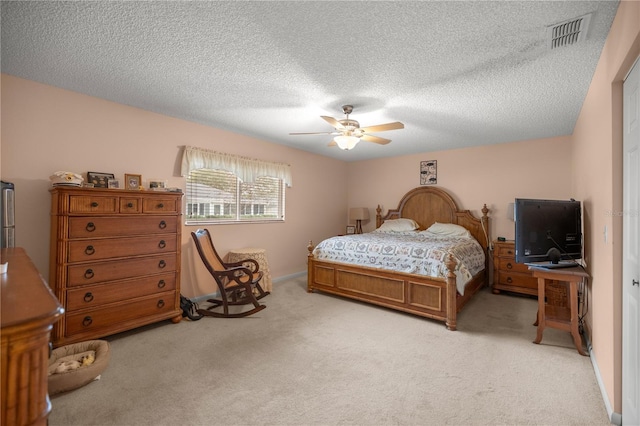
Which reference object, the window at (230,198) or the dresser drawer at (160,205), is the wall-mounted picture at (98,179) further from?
the window at (230,198)

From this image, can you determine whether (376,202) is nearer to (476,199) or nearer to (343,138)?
(476,199)

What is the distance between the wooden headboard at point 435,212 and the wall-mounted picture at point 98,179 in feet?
15.1

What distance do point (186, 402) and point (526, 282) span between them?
4507 mm

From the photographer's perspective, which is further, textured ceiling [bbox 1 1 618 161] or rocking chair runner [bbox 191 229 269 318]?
rocking chair runner [bbox 191 229 269 318]

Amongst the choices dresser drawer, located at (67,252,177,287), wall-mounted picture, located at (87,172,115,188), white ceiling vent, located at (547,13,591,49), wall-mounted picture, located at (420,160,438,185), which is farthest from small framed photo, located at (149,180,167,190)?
wall-mounted picture, located at (420,160,438,185)

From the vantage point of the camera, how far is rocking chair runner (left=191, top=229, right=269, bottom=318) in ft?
11.0

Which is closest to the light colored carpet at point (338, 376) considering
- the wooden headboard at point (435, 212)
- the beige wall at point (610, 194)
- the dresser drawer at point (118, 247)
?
the beige wall at point (610, 194)

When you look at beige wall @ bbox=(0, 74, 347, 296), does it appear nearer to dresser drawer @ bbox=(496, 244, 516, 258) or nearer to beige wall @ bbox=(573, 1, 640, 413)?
dresser drawer @ bbox=(496, 244, 516, 258)

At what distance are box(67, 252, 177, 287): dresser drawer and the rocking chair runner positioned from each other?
1.31 feet

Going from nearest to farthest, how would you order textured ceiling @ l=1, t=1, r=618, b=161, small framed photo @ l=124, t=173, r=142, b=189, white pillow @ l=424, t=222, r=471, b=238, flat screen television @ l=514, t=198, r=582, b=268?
textured ceiling @ l=1, t=1, r=618, b=161 < flat screen television @ l=514, t=198, r=582, b=268 < small framed photo @ l=124, t=173, r=142, b=189 < white pillow @ l=424, t=222, r=471, b=238

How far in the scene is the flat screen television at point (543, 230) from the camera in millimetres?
2711

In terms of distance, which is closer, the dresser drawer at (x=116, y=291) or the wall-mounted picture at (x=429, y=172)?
the dresser drawer at (x=116, y=291)

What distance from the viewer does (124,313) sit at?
109 inches

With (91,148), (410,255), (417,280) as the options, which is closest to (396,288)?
(417,280)
